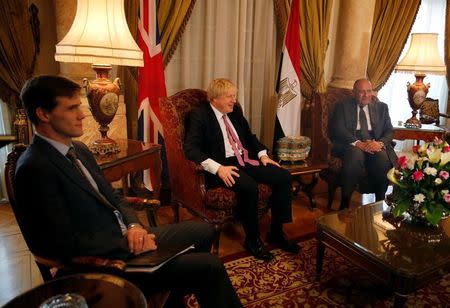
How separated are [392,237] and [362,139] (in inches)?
61.4

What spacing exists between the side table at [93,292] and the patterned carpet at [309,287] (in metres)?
0.87

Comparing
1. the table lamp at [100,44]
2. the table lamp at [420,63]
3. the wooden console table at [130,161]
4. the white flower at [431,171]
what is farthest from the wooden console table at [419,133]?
the table lamp at [100,44]

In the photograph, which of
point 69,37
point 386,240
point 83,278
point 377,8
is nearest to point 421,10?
point 377,8

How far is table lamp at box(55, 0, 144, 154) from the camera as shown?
1871mm

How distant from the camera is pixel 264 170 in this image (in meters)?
2.42

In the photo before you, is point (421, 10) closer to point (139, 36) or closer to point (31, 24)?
point (139, 36)

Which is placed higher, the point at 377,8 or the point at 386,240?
the point at 377,8

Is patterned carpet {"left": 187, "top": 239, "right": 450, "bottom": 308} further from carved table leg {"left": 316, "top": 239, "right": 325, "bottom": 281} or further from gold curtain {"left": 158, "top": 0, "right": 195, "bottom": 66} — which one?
gold curtain {"left": 158, "top": 0, "right": 195, "bottom": 66}

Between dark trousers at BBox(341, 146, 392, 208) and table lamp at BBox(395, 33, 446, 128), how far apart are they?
936 millimetres

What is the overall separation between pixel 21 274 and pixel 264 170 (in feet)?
5.22

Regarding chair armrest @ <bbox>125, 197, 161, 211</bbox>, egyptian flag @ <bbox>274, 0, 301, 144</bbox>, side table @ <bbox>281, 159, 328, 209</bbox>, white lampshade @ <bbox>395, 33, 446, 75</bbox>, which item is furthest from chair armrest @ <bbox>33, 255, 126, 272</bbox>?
white lampshade @ <bbox>395, 33, 446, 75</bbox>

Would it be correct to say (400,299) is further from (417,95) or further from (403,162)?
(417,95)

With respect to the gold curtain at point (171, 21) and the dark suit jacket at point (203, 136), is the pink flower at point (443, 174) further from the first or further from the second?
the gold curtain at point (171, 21)

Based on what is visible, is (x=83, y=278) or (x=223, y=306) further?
(x=223, y=306)
